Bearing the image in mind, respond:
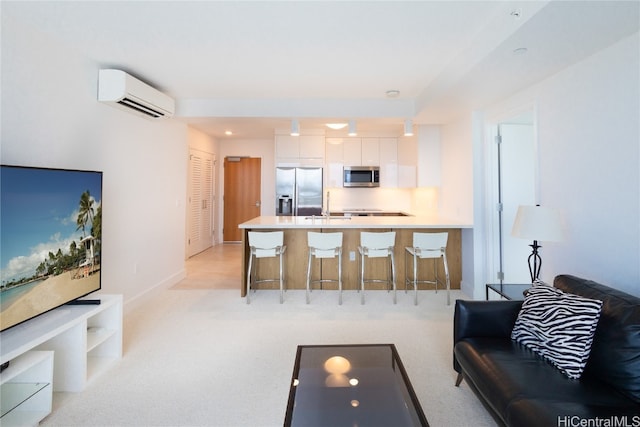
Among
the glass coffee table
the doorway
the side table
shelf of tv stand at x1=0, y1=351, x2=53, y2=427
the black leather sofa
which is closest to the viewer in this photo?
the black leather sofa

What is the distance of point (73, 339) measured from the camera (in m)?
1.92

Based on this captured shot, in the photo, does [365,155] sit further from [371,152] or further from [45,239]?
[45,239]

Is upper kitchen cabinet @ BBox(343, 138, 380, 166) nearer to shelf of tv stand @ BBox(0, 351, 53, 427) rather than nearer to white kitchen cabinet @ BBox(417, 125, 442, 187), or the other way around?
white kitchen cabinet @ BBox(417, 125, 442, 187)

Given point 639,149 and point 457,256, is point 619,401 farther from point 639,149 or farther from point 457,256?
point 457,256

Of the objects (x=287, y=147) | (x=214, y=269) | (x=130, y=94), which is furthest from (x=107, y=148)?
(x=287, y=147)

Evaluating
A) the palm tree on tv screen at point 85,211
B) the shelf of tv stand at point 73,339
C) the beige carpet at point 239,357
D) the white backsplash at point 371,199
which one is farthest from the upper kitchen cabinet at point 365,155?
the shelf of tv stand at point 73,339

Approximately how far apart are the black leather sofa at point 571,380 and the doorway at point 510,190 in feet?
6.08

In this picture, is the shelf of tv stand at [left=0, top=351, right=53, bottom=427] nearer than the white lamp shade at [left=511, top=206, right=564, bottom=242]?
Yes

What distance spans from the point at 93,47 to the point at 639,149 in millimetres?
4101

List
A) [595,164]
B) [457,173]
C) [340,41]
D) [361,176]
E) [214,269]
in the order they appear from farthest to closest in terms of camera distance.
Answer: [361,176] → [214,269] → [457,173] → [340,41] → [595,164]

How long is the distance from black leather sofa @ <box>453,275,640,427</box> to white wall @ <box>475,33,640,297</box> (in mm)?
499

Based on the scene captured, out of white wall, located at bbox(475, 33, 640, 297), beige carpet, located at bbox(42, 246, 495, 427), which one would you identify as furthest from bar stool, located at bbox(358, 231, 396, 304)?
white wall, located at bbox(475, 33, 640, 297)

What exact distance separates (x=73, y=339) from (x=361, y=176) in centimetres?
484

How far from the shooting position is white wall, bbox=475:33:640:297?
1.88m
